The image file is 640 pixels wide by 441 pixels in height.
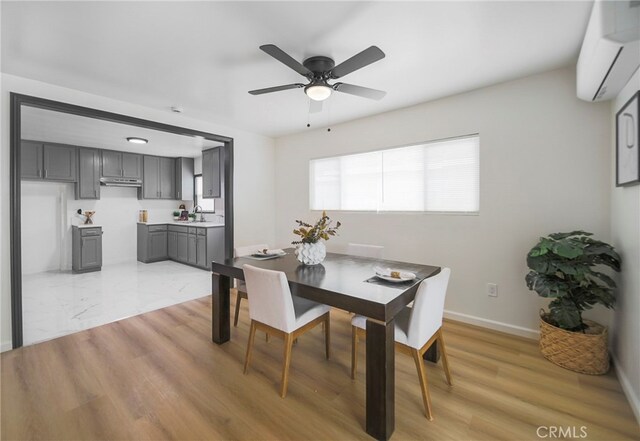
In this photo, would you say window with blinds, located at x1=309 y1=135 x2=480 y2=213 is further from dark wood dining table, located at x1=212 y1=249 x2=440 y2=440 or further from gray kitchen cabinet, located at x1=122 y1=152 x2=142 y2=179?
gray kitchen cabinet, located at x1=122 y1=152 x2=142 y2=179

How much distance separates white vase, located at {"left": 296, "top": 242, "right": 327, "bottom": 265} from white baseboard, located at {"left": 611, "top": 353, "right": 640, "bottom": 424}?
2122 mm

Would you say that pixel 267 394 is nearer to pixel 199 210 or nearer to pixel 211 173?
pixel 211 173

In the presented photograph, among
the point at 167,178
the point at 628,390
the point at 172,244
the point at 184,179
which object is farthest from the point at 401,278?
the point at 167,178

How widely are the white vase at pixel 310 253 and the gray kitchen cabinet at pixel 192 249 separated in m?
3.80

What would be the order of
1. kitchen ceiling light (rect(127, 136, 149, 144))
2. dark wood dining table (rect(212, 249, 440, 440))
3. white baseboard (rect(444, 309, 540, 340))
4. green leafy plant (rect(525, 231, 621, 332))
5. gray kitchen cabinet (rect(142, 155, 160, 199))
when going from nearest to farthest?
1. dark wood dining table (rect(212, 249, 440, 440))
2. green leafy plant (rect(525, 231, 621, 332))
3. white baseboard (rect(444, 309, 540, 340))
4. kitchen ceiling light (rect(127, 136, 149, 144))
5. gray kitchen cabinet (rect(142, 155, 160, 199))

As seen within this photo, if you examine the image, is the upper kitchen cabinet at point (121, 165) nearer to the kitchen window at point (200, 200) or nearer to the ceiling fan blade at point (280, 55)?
the kitchen window at point (200, 200)

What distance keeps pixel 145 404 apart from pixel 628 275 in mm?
3261

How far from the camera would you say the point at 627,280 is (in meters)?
1.83

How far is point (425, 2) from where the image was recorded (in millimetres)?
1577

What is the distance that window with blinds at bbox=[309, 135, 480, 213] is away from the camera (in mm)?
2861

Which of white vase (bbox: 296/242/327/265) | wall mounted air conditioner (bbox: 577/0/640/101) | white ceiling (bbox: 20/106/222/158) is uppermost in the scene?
white ceiling (bbox: 20/106/222/158)

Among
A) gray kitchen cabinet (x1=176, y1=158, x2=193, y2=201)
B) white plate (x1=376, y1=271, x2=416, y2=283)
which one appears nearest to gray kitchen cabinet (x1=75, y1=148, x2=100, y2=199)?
gray kitchen cabinet (x1=176, y1=158, x2=193, y2=201)

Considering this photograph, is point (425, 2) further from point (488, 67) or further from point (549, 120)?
point (549, 120)

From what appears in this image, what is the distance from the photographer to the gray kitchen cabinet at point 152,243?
5875 millimetres
